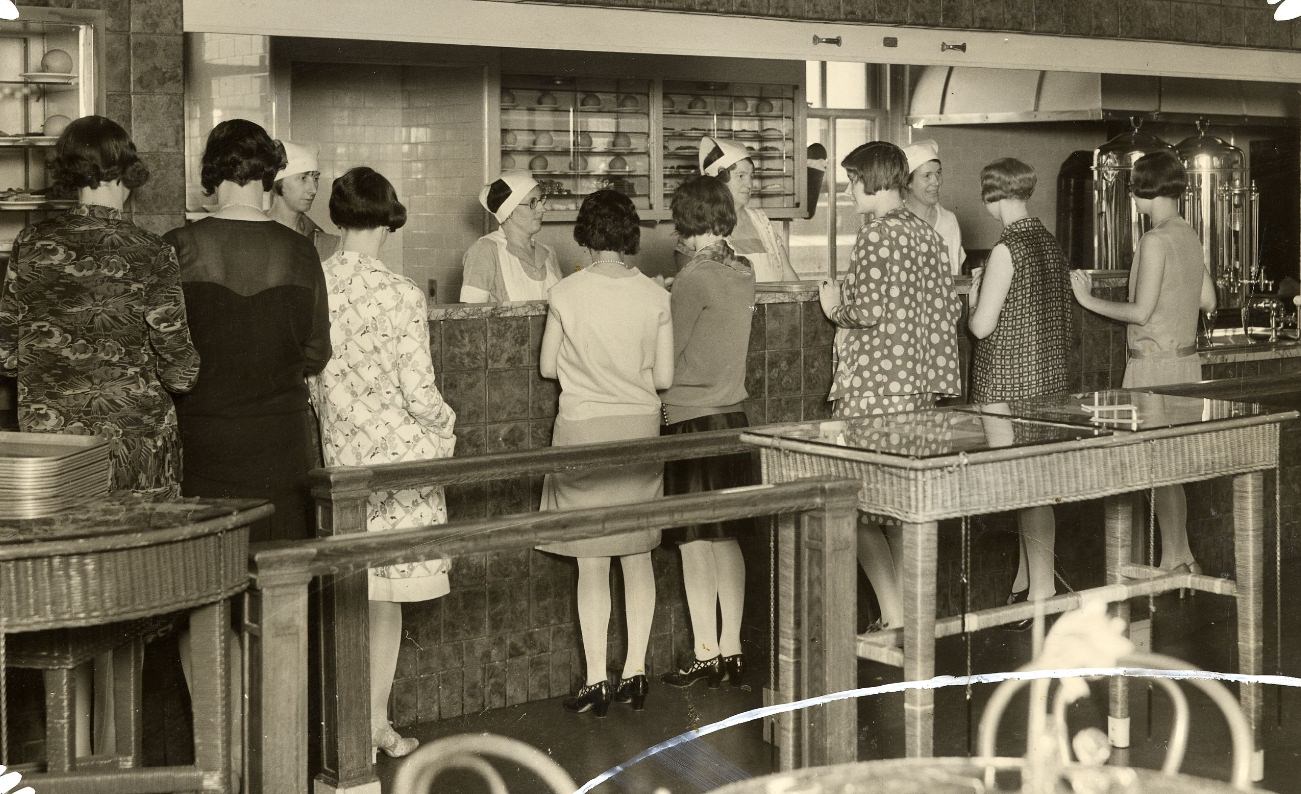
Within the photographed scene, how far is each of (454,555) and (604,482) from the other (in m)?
1.85

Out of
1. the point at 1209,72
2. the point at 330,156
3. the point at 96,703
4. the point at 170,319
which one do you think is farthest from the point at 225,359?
the point at 1209,72

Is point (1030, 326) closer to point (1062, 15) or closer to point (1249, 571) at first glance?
point (1249, 571)

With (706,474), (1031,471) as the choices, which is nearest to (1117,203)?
(706,474)

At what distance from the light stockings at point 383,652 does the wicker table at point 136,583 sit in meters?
1.25

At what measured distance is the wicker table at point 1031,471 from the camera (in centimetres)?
359

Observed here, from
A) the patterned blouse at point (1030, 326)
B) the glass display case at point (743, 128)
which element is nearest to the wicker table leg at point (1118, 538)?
the patterned blouse at point (1030, 326)

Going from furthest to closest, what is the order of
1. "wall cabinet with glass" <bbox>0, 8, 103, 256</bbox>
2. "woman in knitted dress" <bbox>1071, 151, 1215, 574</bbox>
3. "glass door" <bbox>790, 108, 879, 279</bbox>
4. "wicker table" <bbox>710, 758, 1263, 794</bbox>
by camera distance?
"glass door" <bbox>790, 108, 879, 279</bbox>, "woman in knitted dress" <bbox>1071, 151, 1215, 574</bbox>, "wall cabinet with glass" <bbox>0, 8, 103, 256</bbox>, "wicker table" <bbox>710, 758, 1263, 794</bbox>

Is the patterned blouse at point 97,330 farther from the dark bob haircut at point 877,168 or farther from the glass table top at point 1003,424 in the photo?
the dark bob haircut at point 877,168

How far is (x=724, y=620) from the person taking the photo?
→ 16.4 feet

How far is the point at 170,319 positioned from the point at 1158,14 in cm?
550

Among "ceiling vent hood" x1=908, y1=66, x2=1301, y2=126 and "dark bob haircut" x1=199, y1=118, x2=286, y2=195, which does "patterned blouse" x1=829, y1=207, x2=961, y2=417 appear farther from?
"ceiling vent hood" x1=908, y1=66, x2=1301, y2=126

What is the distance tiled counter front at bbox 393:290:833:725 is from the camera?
4.62 metres

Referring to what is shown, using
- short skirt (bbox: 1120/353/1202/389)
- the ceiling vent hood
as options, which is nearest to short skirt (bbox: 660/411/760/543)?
short skirt (bbox: 1120/353/1202/389)

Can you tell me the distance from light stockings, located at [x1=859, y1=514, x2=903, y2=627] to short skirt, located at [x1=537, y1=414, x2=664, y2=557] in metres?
0.75
